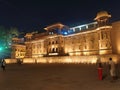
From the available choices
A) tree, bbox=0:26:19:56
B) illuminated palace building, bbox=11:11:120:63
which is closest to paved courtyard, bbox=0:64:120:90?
illuminated palace building, bbox=11:11:120:63

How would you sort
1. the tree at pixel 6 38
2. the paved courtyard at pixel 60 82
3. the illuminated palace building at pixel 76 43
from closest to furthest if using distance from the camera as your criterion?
1. the paved courtyard at pixel 60 82
2. the illuminated palace building at pixel 76 43
3. the tree at pixel 6 38

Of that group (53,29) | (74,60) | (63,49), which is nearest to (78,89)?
(74,60)

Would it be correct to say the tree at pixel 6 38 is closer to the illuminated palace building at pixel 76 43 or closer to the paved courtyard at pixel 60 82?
the illuminated palace building at pixel 76 43

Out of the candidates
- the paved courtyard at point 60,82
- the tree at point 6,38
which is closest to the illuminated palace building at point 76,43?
the tree at point 6,38

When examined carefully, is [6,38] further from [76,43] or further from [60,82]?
[60,82]

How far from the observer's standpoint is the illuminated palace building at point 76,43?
149 feet

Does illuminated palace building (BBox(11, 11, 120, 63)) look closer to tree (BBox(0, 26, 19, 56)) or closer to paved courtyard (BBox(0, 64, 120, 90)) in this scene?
tree (BBox(0, 26, 19, 56))

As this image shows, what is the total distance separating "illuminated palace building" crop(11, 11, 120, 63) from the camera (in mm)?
45406

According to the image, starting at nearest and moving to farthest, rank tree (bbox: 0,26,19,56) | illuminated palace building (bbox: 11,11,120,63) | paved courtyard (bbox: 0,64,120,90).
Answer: paved courtyard (bbox: 0,64,120,90)
illuminated palace building (bbox: 11,11,120,63)
tree (bbox: 0,26,19,56)

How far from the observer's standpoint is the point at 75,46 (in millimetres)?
58688

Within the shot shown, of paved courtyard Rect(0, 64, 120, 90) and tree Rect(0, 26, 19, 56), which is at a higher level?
tree Rect(0, 26, 19, 56)

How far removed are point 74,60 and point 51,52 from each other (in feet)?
60.7

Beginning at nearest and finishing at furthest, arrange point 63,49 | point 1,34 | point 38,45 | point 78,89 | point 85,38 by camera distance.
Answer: point 78,89
point 85,38
point 63,49
point 38,45
point 1,34

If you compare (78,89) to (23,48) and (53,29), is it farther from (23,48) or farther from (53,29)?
(23,48)
